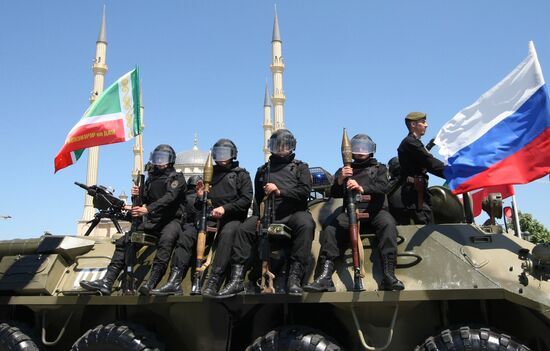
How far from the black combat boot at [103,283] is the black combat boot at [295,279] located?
8.04 feet

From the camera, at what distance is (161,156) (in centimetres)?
801

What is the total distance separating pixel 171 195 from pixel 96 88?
46.6 meters

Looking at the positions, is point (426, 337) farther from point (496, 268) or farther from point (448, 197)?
point (448, 197)

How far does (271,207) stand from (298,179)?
51cm

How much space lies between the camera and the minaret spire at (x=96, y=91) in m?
49.2

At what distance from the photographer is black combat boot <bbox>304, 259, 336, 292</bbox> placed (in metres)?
6.12

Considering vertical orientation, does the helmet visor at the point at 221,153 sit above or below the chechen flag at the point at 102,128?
below

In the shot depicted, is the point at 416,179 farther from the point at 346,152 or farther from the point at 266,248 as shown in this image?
the point at 266,248

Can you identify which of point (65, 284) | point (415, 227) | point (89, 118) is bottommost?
point (65, 284)

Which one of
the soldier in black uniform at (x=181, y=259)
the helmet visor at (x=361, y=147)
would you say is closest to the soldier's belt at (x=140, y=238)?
the soldier in black uniform at (x=181, y=259)

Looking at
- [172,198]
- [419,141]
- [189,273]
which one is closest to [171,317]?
[189,273]

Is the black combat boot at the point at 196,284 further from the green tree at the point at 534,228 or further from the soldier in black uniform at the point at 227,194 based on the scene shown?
the green tree at the point at 534,228

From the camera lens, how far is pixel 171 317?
7.31 metres

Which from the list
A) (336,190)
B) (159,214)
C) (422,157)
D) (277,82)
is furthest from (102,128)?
(277,82)
